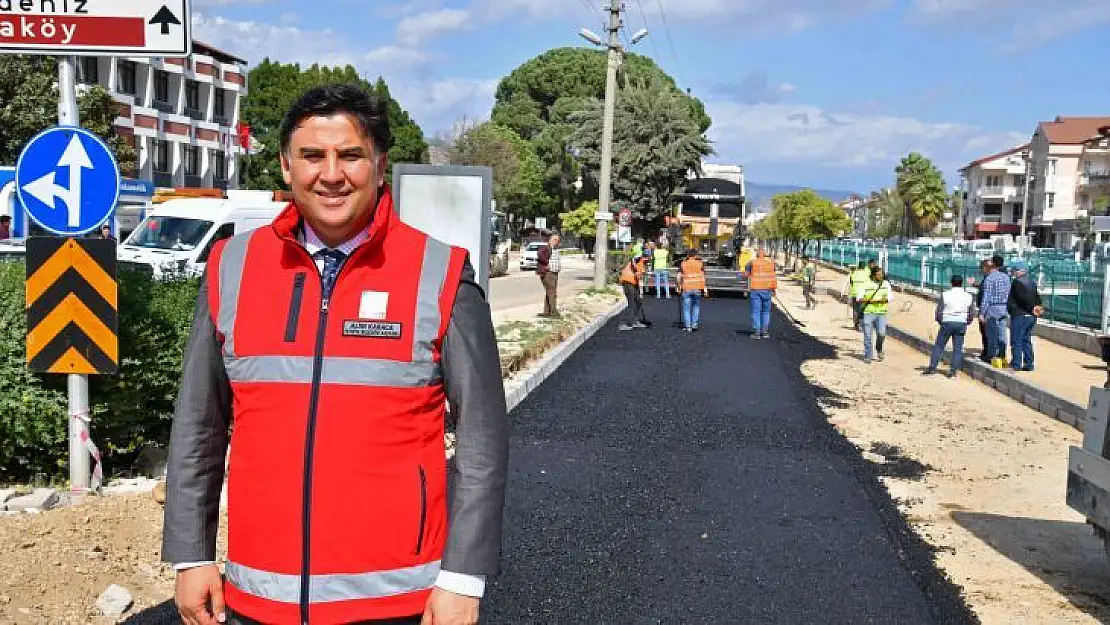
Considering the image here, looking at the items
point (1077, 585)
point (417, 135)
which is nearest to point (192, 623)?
point (1077, 585)

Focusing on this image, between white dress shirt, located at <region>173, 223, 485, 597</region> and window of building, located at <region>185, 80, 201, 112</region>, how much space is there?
5600 cm

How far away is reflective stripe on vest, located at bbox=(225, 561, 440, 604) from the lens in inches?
91.6

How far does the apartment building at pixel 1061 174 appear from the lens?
81938mm

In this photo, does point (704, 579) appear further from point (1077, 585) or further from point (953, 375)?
point (953, 375)

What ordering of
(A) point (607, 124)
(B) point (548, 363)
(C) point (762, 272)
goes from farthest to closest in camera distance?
(A) point (607, 124)
(C) point (762, 272)
(B) point (548, 363)

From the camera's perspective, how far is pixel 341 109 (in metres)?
2.47

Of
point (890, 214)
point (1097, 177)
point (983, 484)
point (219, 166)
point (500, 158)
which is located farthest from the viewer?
point (890, 214)

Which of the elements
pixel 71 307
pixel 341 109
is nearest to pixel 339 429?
pixel 341 109

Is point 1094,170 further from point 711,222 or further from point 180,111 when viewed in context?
point 180,111

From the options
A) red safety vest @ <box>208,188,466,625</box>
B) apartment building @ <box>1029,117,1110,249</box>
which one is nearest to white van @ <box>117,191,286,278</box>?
red safety vest @ <box>208,188,466,625</box>

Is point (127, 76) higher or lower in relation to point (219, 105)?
higher

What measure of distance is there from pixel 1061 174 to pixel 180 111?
221 feet

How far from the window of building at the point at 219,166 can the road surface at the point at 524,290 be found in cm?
1679

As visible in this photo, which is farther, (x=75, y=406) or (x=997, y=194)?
(x=997, y=194)
